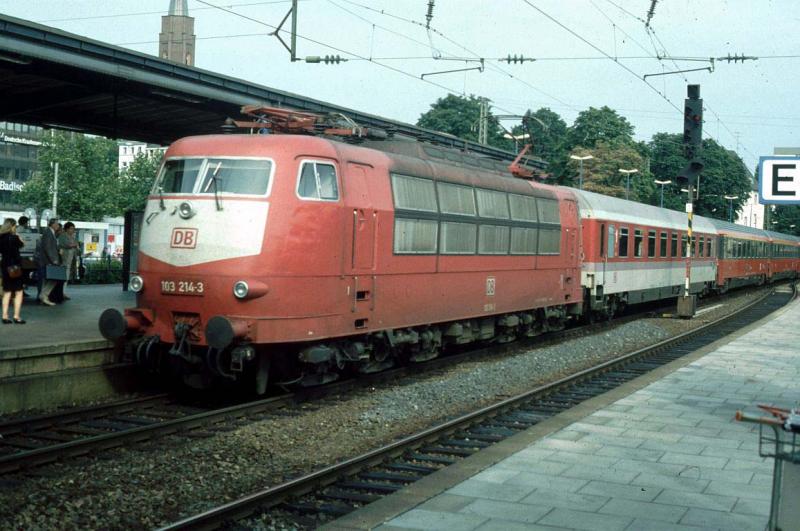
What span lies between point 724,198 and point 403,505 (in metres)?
85.8

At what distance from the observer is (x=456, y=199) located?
15.3 m

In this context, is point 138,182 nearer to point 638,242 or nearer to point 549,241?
point 638,242

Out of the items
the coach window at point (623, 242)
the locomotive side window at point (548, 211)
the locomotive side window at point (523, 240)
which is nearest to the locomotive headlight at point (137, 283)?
the locomotive side window at point (523, 240)

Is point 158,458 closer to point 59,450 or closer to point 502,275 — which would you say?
point 59,450

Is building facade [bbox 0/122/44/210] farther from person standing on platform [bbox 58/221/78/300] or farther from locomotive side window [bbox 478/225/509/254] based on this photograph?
locomotive side window [bbox 478/225/509/254]

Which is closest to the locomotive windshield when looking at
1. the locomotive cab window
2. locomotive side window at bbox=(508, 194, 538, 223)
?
the locomotive cab window

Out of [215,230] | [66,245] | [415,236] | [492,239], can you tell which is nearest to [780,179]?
[415,236]

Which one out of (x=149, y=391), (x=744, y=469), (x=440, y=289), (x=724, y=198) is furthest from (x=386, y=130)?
(x=724, y=198)

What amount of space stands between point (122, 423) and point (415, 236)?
520 centimetres

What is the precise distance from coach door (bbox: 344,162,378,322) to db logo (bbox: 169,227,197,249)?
1.96 metres

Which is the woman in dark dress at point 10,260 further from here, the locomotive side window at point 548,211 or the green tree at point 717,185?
the green tree at point 717,185

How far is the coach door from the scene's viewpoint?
40.2ft

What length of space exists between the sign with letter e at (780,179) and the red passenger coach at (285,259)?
509 centimetres

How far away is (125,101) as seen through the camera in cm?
1764
